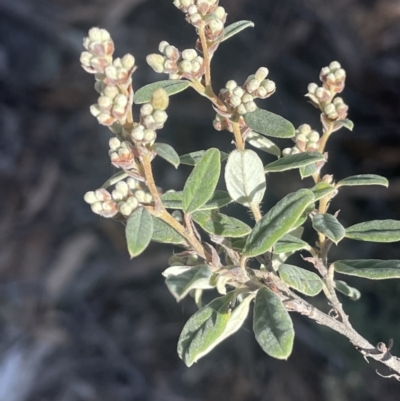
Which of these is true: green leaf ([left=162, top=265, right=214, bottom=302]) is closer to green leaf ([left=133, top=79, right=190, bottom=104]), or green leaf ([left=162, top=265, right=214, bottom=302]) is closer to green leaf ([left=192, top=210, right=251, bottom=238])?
green leaf ([left=192, top=210, right=251, bottom=238])

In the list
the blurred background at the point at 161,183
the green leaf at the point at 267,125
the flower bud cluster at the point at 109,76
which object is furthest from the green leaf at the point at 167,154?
the blurred background at the point at 161,183

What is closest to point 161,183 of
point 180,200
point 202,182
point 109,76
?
point 180,200

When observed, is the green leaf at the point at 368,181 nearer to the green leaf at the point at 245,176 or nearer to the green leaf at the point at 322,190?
the green leaf at the point at 322,190

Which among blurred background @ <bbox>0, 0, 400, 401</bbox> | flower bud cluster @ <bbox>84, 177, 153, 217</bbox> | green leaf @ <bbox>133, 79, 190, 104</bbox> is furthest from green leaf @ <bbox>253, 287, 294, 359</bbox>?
blurred background @ <bbox>0, 0, 400, 401</bbox>

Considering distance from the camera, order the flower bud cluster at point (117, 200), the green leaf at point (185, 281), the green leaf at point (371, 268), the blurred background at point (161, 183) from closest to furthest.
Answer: the green leaf at point (185, 281) < the flower bud cluster at point (117, 200) < the green leaf at point (371, 268) < the blurred background at point (161, 183)

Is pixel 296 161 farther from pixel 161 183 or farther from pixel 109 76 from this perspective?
pixel 161 183

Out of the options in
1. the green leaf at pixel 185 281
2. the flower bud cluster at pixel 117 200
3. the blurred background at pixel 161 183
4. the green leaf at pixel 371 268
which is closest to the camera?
the green leaf at pixel 185 281

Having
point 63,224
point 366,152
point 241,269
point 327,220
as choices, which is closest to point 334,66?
point 327,220
